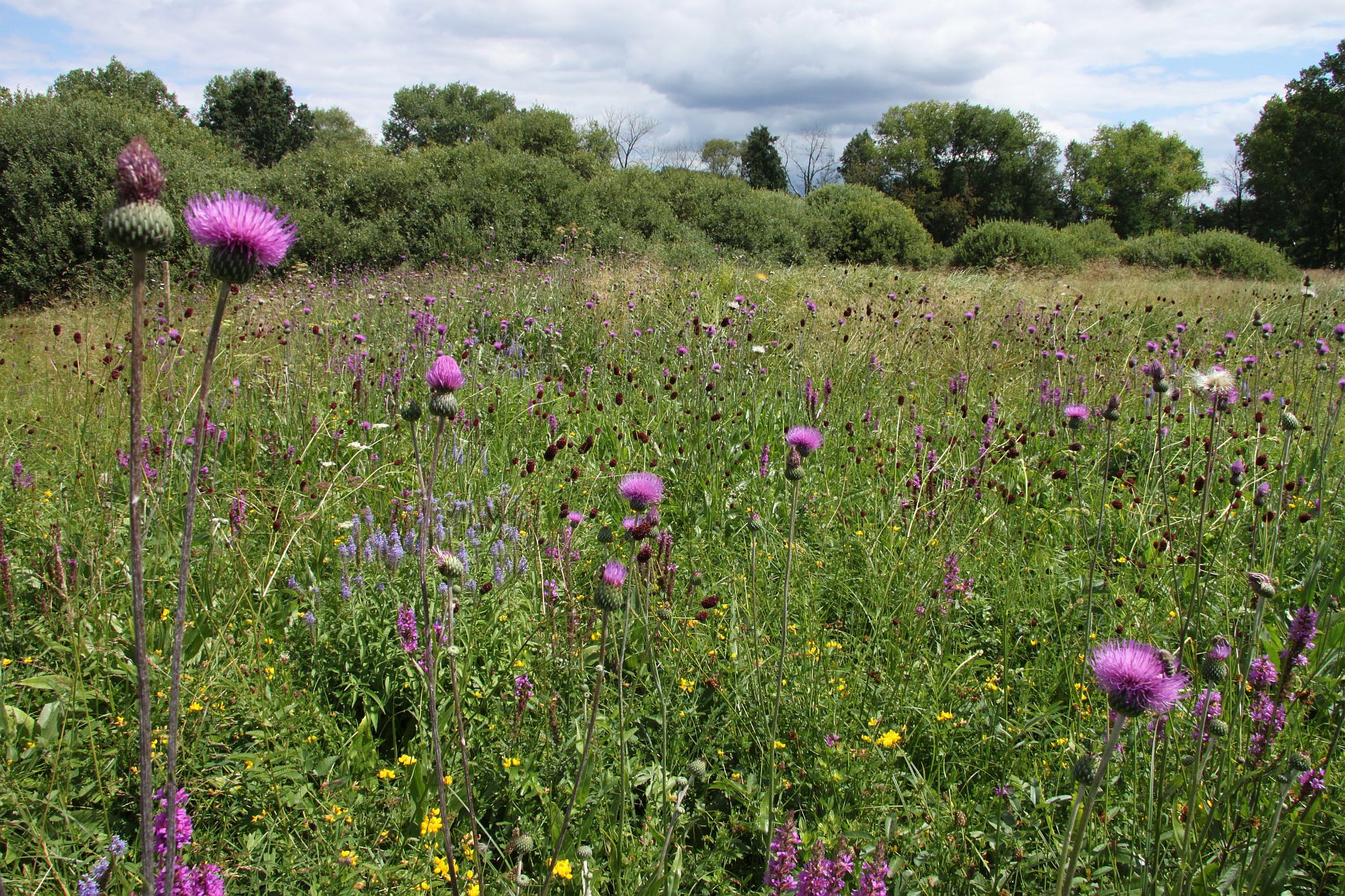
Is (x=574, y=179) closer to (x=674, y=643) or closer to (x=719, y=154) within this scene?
(x=674, y=643)

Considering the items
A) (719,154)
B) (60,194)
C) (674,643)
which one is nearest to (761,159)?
(719,154)

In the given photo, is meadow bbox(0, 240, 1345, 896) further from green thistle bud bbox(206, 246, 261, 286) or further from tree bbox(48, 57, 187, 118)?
tree bbox(48, 57, 187, 118)

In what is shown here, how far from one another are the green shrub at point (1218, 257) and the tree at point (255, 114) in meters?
48.1

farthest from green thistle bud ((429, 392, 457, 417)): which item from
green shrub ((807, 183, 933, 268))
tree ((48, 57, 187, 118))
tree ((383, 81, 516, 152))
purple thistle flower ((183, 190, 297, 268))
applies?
tree ((383, 81, 516, 152))

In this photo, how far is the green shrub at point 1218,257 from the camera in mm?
21969

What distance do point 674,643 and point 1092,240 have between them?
109 feet

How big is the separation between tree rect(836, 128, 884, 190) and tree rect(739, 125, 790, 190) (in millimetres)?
8875

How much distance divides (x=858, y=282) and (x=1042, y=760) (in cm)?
1047

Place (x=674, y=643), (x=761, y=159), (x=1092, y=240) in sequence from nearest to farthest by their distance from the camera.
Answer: (x=674, y=643) → (x=1092, y=240) → (x=761, y=159)

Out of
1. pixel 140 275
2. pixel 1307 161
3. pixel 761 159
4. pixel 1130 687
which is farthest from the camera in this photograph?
pixel 761 159

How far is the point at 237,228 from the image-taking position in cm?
92

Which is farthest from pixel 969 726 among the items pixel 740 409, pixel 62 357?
pixel 62 357

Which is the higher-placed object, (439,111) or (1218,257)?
(439,111)

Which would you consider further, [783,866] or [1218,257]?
[1218,257]
